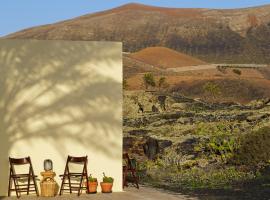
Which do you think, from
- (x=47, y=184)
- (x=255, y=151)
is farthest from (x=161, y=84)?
(x=47, y=184)

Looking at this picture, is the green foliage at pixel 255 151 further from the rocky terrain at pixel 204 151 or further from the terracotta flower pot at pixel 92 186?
the terracotta flower pot at pixel 92 186

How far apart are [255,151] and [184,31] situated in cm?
15507

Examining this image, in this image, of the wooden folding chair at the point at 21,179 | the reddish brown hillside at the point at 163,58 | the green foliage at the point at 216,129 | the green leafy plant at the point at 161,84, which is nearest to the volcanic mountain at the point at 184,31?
the reddish brown hillside at the point at 163,58

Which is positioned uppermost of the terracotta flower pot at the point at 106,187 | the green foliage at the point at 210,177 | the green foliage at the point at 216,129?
the green foliage at the point at 216,129

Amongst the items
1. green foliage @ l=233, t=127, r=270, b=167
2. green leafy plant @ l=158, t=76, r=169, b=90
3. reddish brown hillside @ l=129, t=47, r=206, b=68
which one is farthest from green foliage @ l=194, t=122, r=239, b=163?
reddish brown hillside @ l=129, t=47, r=206, b=68

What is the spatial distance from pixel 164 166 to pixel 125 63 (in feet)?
284

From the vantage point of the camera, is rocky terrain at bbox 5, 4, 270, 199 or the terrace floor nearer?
the terrace floor

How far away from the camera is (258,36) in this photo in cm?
16888

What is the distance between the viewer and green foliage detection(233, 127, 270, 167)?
1916 centimetres

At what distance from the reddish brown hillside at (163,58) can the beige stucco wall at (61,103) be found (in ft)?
334

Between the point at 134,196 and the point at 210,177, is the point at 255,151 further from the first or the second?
the point at 134,196

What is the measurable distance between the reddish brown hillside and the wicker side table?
4049 inches

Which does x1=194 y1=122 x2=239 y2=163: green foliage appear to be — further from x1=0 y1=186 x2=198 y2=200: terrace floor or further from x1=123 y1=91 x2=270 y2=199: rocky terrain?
x1=0 y1=186 x2=198 y2=200: terrace floor

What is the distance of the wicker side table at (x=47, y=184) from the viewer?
13.1 meters
